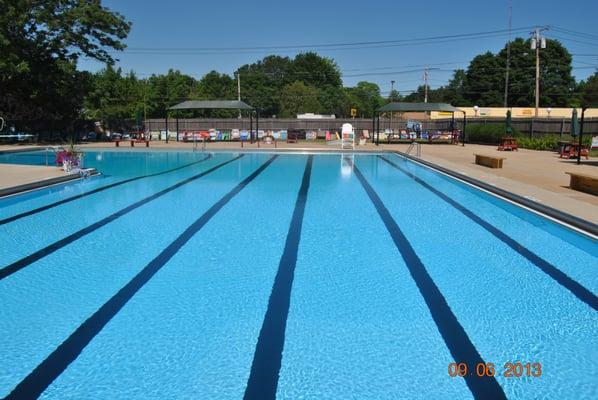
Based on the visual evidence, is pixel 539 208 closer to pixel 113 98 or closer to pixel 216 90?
pixel 113 98

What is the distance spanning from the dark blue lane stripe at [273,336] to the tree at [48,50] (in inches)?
891

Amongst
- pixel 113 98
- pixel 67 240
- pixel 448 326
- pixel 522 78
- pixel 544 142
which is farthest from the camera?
pixel 522 78


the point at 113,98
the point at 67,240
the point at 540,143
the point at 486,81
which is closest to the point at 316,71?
the point at 486,81

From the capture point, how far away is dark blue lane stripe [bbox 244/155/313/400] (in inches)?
124

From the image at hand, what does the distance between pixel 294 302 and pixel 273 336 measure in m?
0.79

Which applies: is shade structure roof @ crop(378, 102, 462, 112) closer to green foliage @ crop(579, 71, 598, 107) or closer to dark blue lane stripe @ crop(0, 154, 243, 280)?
dark blue lane stripe @ crop(0, 154, 243, 280)

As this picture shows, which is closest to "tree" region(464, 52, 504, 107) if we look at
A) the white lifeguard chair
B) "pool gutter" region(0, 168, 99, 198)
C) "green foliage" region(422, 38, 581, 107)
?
"green foliage" region(422, 38, 581, 107)

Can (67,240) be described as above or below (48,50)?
below

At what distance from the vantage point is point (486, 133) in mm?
26719

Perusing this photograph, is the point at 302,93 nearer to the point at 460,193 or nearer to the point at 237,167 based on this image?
the point at 237,167

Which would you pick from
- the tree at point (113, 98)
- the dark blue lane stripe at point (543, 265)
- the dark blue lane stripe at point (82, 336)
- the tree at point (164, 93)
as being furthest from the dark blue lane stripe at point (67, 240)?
the tree at point (164, 93)

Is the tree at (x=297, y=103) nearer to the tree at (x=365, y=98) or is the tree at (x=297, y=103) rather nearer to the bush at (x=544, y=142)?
the tree at (x=365, y=98)

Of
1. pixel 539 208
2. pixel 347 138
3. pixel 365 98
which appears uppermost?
pixel 365 98

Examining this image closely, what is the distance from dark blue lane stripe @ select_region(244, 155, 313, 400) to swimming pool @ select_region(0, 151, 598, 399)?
0.06ft
